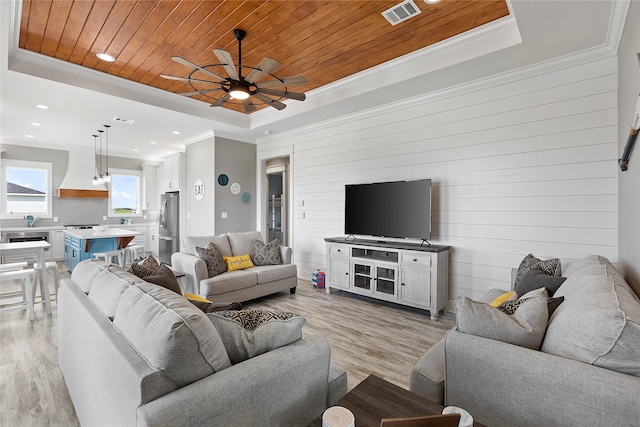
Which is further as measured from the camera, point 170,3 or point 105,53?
point 105,53

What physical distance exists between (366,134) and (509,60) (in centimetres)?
204

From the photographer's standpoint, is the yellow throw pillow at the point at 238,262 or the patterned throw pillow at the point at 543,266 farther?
the yellow throw pillow at the point at 238,262

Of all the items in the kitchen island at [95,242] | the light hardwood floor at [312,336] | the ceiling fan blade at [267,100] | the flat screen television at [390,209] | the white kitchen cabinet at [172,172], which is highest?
the ceiling fan blade at [267,100]

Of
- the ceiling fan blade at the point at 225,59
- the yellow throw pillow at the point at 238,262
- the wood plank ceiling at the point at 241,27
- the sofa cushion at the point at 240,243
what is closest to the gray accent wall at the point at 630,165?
the wood plank ceiling at the point at 241,27

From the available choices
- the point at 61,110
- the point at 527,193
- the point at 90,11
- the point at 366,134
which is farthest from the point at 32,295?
the point at 527,193

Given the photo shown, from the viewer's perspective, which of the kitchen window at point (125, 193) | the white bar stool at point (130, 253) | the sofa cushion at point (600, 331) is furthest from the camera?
the kitchen window at point (125, 193)

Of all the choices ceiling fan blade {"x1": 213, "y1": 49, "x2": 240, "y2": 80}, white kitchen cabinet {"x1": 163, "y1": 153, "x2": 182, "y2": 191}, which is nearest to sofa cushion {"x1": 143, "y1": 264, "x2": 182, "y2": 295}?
ceiling fan blade {"x1": 213, "y1": 49, "x2": 240, "y2": 80}

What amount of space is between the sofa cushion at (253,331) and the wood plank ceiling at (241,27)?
2.52 meters

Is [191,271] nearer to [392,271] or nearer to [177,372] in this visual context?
[392,271]

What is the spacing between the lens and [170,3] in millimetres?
2600

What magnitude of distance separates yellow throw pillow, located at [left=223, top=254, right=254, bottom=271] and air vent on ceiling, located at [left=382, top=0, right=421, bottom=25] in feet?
11.0

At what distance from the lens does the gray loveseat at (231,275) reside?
3.78m

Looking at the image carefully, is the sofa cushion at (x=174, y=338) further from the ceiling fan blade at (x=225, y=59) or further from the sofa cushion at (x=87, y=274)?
the ceiling fan blade at (x=225, y=59)

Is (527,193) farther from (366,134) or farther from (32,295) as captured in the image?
(32,295)
